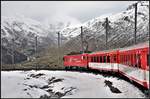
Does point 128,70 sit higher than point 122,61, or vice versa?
point 122,61

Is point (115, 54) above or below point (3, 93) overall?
above

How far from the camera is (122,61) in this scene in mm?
35844

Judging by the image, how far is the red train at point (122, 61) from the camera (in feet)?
71.6

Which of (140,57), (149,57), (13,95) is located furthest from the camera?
(13,95)

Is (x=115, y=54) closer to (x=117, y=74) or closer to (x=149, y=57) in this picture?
(x=117, y=74)

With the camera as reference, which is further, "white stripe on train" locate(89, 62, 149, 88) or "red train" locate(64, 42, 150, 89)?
"white stripe on train" locate(89, 62, 149, 88)

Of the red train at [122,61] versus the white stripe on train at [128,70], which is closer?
the red train at [122,61]

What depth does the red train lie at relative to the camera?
21828 millimetres

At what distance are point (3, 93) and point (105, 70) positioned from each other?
21.0 m

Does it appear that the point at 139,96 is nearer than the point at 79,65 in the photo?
Yes

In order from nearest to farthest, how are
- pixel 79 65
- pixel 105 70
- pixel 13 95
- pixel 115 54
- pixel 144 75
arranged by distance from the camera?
pixel 144 75
pixel 13 95
pixel 115 54
pixel 105 70
pixel 79 65

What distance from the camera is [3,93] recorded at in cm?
Answer: 2756

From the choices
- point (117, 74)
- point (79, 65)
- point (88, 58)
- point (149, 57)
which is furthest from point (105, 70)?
point (149, 57)

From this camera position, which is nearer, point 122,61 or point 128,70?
point 128,70
